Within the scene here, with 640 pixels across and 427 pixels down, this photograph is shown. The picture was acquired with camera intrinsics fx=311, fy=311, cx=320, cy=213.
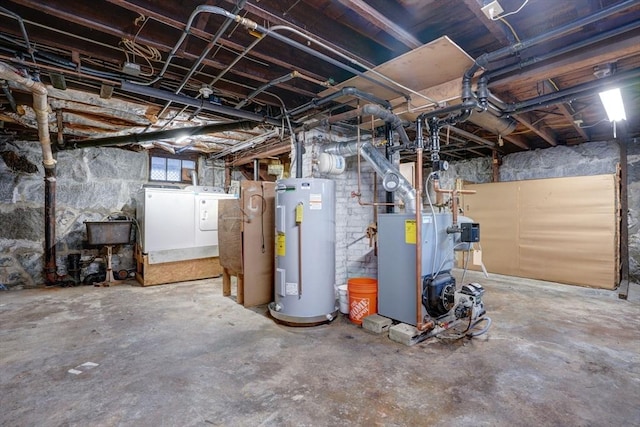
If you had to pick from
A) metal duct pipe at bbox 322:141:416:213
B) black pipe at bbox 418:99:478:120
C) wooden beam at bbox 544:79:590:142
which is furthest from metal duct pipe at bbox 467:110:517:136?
metal duct pipe at bbox 322:141:416:213

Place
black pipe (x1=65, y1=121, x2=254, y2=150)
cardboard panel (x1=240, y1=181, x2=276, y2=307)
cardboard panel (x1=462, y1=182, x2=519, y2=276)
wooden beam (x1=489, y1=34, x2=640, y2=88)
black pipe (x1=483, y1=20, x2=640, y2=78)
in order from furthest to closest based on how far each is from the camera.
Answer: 1. cardboard panel (x1=462, y1=182, x2=519, y2=276)
2. black pipe (x1=65, y1=121, x2=254, y2=150)
3. cardboard panel (x1=240, y1=181, x2=276, y2=307)
4. wooden beam (x1=489, y1=34, x2=640, y2=88)
5. black pipe (x1=483, y1=20, x2=640, y2=78)

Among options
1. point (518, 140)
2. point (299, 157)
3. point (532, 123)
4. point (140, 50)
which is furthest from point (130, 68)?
point (518, 140)

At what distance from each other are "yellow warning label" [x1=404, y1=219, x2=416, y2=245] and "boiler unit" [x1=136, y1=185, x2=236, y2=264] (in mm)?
3622

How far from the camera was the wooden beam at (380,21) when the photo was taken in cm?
177

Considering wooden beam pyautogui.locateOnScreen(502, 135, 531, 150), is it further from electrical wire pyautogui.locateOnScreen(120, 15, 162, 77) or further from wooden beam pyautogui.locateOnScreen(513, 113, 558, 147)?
electrical wire pyautogui.locateOnScreen(120, 15, 162, 77)

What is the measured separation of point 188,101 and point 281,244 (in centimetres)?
169

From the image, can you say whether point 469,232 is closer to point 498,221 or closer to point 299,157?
point 299,157

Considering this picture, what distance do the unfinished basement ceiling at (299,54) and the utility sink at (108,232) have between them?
1.62m

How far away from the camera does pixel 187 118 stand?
394 cm

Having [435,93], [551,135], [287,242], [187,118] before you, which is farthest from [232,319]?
[551,135]

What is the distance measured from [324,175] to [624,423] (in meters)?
3.05

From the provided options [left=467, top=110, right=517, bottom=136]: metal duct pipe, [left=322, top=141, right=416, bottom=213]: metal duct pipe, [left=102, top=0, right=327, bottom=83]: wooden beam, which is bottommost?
[left=322, top=141, right=416, bottom=213]: metal duct pipe

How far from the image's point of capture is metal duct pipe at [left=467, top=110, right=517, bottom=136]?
10.8 ft

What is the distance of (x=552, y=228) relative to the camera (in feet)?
16.0
